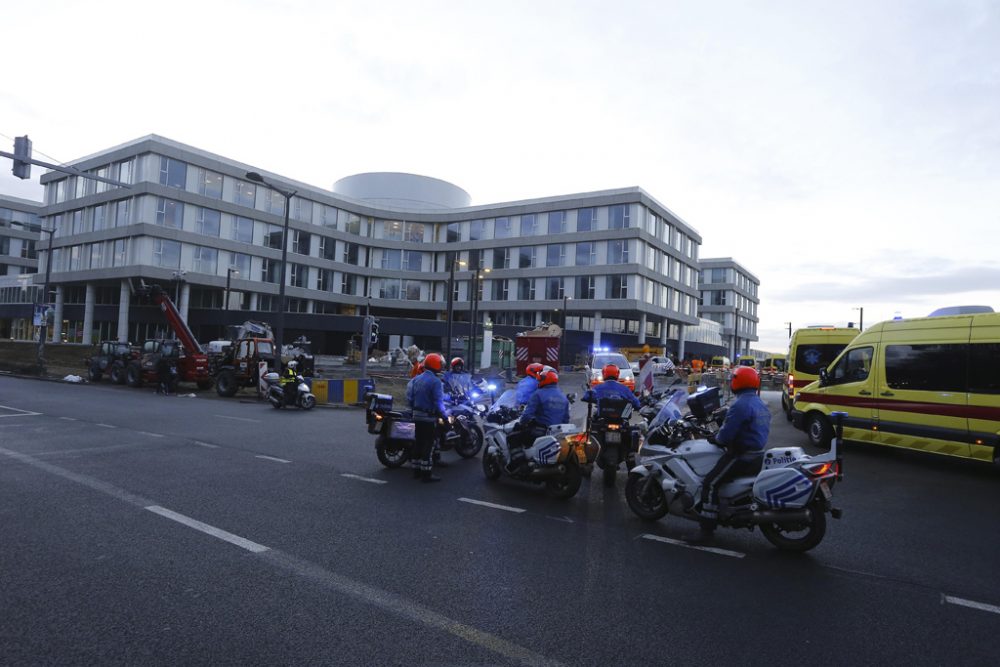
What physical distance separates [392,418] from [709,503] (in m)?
4.90

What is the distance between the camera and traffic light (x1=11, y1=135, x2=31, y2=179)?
1327 cm

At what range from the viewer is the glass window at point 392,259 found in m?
66.9

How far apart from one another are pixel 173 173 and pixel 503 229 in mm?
30294

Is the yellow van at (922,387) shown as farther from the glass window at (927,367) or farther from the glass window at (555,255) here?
the glass window at (555,255)

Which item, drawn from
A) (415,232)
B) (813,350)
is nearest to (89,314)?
(415,232)

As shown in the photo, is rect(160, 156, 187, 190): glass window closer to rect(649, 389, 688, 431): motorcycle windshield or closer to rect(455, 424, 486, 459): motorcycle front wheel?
rect(455, 424, 486, 459): motorcycle front wheel

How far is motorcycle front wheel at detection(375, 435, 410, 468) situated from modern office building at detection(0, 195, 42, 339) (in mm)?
75257

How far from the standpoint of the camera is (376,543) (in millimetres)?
5418

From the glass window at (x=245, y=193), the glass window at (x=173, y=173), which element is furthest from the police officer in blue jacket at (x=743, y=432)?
the glass window at (x=245, y=193)

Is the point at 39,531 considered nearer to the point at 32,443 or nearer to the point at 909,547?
the point at 32,443

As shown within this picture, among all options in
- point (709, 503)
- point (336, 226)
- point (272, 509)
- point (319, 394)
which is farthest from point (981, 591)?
point (336, 226)

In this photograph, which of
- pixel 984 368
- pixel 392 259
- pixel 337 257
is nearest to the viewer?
pixel 984 368

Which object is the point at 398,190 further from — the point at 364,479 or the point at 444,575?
the point at 444,575

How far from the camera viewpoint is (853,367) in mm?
11773
